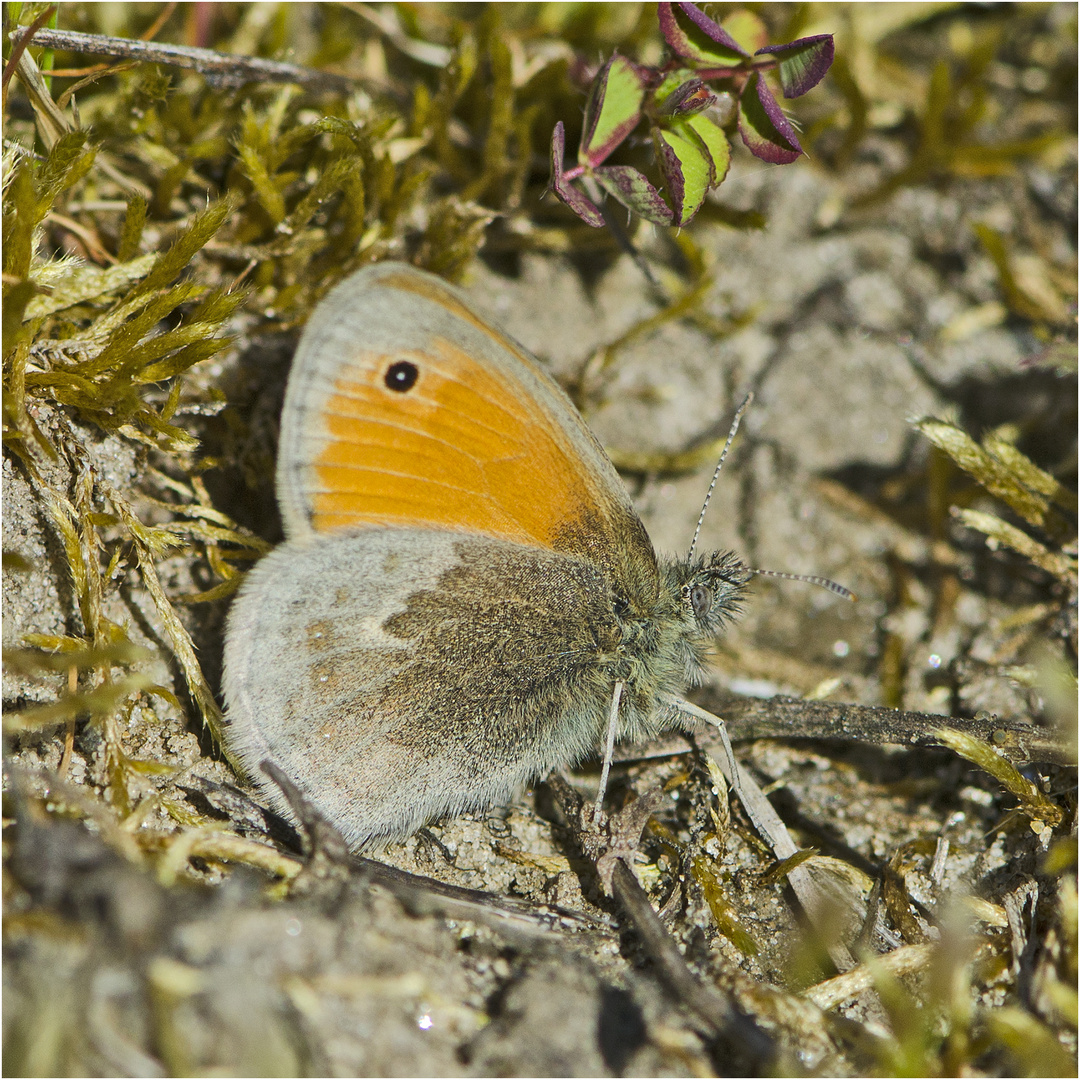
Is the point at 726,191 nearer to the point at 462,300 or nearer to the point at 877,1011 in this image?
the point at 462,300

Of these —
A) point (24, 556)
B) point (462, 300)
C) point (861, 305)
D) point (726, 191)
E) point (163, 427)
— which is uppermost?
point (726, 191)

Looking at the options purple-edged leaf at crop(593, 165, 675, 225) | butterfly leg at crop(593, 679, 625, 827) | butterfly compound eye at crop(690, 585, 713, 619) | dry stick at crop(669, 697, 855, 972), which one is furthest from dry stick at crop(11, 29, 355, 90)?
dry stick at crop(669, 697, 855, 972)

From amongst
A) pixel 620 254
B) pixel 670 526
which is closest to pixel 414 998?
pixel 670 526

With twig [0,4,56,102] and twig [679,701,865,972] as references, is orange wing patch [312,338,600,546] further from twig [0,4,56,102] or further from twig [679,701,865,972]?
twig [0,4,56,102]

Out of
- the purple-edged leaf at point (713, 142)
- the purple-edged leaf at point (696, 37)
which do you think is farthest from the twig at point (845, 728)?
the purple-edged leaf at point (696, 37)

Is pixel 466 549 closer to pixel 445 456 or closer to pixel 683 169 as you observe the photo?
pixel 445 456

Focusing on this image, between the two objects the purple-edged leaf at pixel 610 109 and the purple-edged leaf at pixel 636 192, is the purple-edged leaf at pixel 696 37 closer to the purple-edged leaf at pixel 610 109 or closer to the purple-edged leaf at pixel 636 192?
the purple-edged leaf at pixel 610 109
